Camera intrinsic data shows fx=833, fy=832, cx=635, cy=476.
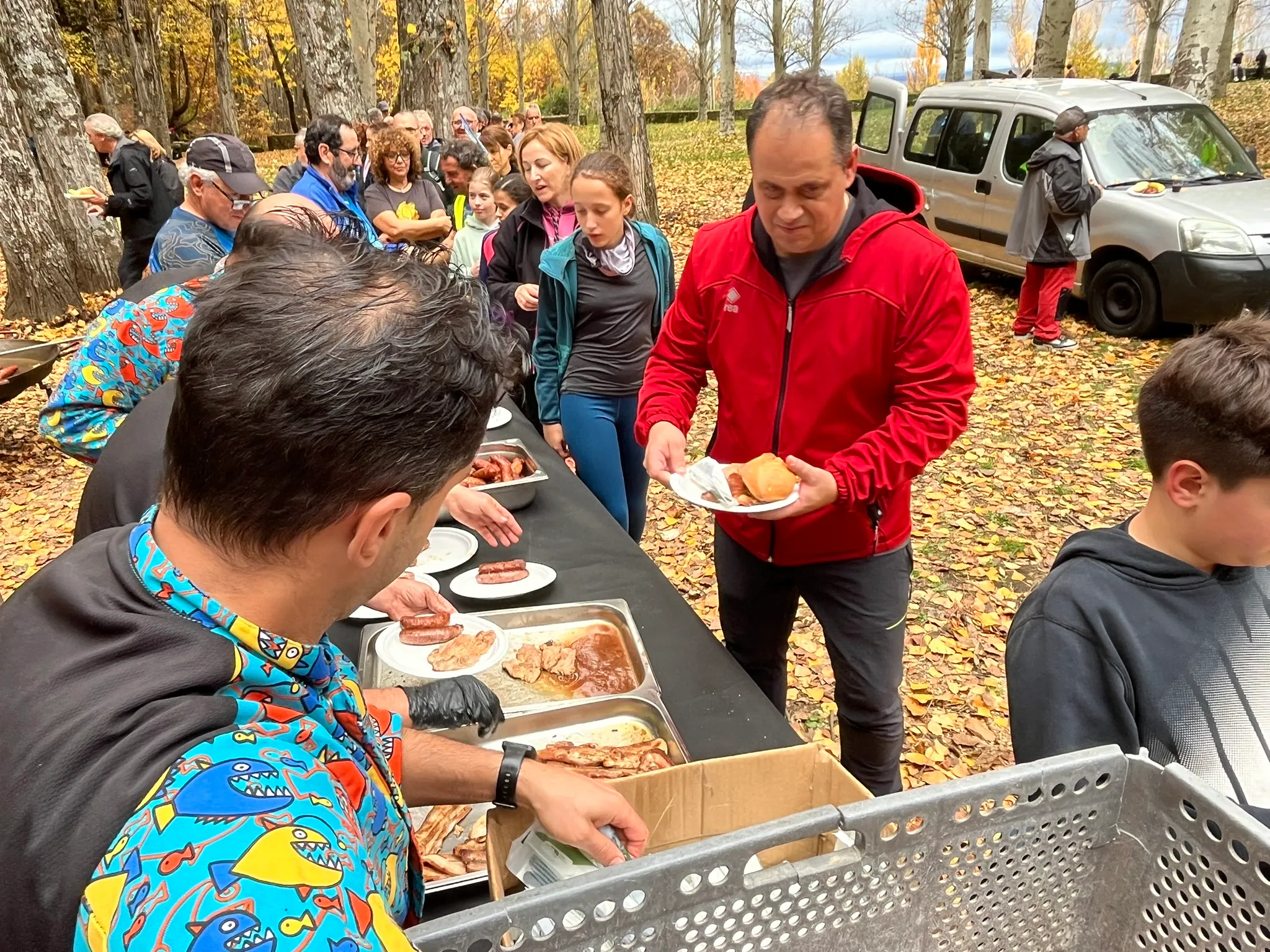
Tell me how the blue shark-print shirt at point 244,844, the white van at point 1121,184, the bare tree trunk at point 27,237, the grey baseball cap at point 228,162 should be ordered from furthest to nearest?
1. the bare tree trunk at point 27,237
2. the white van at point 1121,184
3. the grey baseball cap at point 228,162
4. the blue shark-print shirt at point 244,844

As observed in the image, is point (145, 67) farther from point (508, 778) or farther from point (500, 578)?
point (508, 778)

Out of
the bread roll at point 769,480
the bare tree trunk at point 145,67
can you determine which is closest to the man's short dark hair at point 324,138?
the bread roll at point 769,480

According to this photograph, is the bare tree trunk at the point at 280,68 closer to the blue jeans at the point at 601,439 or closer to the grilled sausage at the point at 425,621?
the blue jeans at the point at 601,439

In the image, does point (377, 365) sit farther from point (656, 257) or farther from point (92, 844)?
point (656, 257)

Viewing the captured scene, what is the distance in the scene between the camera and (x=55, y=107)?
8812 millimetres

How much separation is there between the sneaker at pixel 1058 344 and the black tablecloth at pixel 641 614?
232 inches

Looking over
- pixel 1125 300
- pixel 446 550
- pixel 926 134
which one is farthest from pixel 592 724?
pixel 926 134

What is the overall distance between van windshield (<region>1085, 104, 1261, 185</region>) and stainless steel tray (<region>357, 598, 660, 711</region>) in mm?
7441

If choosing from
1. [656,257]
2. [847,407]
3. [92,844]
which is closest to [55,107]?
[656,257]

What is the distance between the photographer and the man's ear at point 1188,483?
1.48m

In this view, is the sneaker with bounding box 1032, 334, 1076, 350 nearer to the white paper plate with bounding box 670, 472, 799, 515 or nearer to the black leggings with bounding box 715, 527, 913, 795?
the black leggings with bounding box 715, 527, 913, 795

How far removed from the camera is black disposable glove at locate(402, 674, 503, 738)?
1.74 metres

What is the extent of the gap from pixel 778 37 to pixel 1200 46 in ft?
74.9

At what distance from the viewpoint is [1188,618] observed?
1502mm
